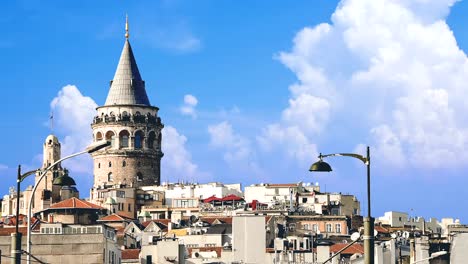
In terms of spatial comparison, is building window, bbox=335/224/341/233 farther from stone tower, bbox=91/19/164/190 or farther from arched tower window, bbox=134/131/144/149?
arched tower window, bbox=134/131/144/149

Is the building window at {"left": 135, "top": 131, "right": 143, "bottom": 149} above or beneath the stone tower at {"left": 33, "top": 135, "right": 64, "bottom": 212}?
above

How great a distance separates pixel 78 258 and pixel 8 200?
124 metres

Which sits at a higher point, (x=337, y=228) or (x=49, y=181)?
(x=49, y=181)

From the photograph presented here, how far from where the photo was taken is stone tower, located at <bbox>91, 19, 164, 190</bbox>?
186 metres

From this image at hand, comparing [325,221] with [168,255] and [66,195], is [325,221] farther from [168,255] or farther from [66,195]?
[168,255]

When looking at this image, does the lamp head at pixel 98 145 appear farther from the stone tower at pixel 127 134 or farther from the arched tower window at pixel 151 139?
the arched tower window at pixel 151 139

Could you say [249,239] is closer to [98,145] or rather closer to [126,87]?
[126,87]

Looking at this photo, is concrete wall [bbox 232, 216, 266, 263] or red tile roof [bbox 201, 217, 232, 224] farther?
red tile roof [bbox 201, 217, 232, 224]

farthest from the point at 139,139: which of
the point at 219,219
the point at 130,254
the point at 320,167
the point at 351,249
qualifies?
the point at 320,167

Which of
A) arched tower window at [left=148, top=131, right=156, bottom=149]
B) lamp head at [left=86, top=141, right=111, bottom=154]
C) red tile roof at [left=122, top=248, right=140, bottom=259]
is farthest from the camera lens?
arched tower window at [left=148, top=131, right=156, bottom=149]

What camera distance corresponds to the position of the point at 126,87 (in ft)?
616

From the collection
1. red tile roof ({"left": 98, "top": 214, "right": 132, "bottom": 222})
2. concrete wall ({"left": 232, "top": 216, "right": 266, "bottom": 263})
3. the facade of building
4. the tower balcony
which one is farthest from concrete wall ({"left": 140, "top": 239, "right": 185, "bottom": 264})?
the tower balcony

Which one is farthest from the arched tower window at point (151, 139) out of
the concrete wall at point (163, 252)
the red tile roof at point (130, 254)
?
the concrete wall at point (163, 252)

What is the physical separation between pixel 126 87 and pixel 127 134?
19.8ft
